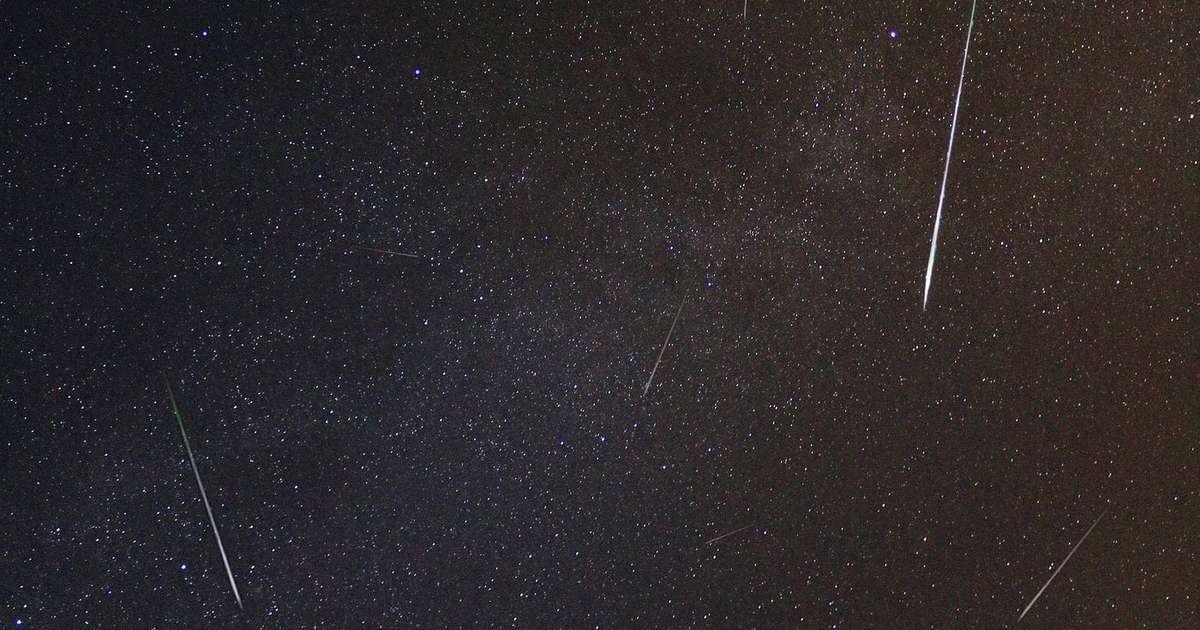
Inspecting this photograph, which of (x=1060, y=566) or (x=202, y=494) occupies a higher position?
(x=202, y=494)

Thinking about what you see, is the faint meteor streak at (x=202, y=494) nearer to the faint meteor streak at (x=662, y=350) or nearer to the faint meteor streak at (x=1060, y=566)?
the faint meteor streak at (x=662, y=350)

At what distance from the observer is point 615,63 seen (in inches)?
11.8

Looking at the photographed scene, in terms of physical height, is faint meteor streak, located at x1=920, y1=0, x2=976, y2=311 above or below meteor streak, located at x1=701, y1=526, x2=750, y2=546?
above

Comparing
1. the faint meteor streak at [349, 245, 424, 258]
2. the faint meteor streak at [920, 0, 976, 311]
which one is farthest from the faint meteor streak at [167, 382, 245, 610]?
the faint meteor streak at [920, 0, 976, 311]

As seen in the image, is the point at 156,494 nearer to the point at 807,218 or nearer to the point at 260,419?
the point at 260,419

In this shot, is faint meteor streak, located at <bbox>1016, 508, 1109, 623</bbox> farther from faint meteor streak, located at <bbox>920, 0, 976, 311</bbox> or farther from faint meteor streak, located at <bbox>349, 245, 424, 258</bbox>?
faint meteor streak, located at <bbox>349, 245, 424, 258</bbox>

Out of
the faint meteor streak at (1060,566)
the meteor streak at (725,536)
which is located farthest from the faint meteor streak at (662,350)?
the faint meteor streak at (1060,566)

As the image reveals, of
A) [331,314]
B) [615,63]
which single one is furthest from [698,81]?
[331,314]

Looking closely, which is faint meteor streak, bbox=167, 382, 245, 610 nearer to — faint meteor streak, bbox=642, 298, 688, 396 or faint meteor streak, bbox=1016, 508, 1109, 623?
faint meteor streak, bbox=642, 298, 688, 396

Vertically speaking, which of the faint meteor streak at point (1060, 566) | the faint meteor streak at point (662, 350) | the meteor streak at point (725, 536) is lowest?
the faint meteor streak at point (1060, 566)

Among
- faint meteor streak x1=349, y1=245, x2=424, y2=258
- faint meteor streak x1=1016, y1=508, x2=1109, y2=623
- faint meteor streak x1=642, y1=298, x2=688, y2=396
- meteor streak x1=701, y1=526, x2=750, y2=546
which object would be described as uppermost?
faint meteor streak x1=349, y1=245, x2=424, y2=258

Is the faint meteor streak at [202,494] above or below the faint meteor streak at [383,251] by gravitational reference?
below

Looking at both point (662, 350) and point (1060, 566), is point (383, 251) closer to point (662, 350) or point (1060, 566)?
point (662, 350)

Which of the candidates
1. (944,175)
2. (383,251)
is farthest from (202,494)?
(944,175)
